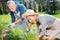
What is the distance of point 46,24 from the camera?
3.32 metres

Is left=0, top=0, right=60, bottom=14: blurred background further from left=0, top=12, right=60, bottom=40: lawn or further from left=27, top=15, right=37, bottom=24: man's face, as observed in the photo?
left=0, top=12, right=60, bottom=40: lawn

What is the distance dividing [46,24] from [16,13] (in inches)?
15.6

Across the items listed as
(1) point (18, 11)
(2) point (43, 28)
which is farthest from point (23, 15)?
(2) point (43, 28)

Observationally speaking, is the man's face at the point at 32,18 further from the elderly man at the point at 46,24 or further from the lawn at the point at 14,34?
the lawn at the point at 14,34

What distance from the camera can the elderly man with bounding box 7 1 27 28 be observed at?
3432 mm

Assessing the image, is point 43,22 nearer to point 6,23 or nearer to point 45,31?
point 45,31

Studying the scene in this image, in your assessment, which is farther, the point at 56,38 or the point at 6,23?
the point at 6,23

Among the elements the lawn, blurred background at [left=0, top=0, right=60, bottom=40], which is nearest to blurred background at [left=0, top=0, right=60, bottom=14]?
blurred background at [left=0, top=0, right=60, bottom=40]

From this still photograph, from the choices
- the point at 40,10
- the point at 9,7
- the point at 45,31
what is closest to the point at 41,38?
the point at 45,31

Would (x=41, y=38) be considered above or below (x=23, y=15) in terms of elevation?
below

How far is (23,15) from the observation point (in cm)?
344

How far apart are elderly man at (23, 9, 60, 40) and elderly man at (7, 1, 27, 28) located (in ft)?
0.28

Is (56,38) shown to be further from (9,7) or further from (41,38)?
(9,7)

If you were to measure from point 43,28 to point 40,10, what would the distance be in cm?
21
